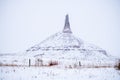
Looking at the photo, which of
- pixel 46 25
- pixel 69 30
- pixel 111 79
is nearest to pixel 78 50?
pixel 69 30

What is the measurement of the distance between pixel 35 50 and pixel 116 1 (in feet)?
65.9

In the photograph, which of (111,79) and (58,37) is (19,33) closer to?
(111,79)

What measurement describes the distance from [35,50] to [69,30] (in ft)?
17.6

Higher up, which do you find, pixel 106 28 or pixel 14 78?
pixel 106 28

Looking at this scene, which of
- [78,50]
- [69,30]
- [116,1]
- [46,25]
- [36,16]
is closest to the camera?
[116,1]

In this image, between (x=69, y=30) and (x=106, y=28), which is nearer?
(x=106, y=28)

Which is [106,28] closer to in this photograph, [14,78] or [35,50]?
[14,78]

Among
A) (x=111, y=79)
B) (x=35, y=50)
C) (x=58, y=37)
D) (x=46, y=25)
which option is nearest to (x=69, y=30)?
(x=58, y=37)

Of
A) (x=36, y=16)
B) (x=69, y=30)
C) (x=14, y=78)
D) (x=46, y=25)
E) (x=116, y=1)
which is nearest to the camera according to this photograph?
(x=14, y=78)

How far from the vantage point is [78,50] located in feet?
84.8

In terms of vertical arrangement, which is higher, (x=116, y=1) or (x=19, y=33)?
(x=116, y=1)

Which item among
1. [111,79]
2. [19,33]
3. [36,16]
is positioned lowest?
[111,79]

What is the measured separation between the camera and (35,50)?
1053 inches

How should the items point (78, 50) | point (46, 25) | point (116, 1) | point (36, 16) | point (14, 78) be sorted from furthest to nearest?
point (78, 50)
point (46, 25)
point (36, 16)
point (116, 1)
point (14, 78)
